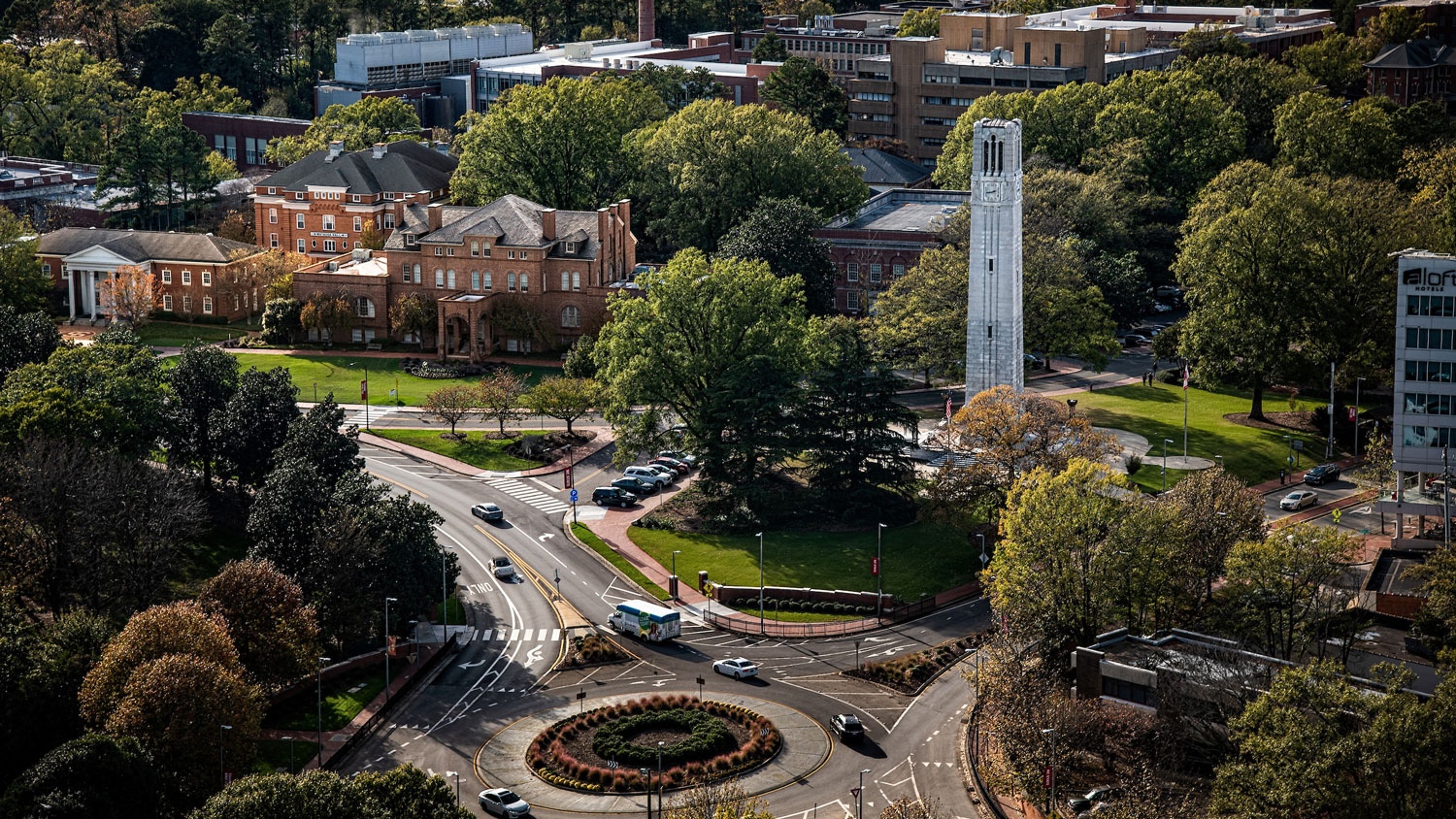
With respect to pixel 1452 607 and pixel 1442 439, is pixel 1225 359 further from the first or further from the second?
pixel 1452 607

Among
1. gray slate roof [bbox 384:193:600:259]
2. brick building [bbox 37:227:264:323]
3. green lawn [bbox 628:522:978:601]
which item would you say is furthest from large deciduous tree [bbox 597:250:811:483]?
brick building [bbox 37:227:264:323]

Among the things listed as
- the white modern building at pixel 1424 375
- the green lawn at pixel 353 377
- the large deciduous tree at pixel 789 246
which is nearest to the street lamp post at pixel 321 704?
the green lawn at pixel 353 377

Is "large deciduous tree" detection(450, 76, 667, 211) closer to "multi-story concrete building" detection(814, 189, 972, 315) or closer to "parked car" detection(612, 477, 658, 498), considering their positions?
A: "multi-story concrete building" detection(814, 189, 972, 315)

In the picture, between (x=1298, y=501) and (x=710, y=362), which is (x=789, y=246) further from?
(x=1298, y=501)

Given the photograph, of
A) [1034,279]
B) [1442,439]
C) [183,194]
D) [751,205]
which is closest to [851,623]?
[1442,439]

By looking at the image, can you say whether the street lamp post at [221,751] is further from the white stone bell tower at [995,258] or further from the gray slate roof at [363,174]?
→ the gray slate roof at [363,174]
